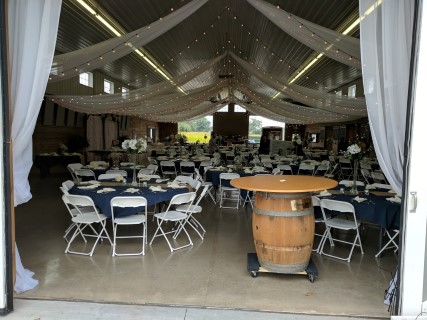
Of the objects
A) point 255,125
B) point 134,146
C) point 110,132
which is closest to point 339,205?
point 134,146

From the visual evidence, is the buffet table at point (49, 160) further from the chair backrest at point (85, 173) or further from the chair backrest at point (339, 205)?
the chair backrest at point (339, 205)

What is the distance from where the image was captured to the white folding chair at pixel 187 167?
8805 millimetres

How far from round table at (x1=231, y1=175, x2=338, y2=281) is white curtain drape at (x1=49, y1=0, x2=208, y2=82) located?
2562 mm

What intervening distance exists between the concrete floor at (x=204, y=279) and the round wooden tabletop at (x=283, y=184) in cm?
94

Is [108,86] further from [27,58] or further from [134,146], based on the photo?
[27,58]

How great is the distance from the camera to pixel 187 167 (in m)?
9.12

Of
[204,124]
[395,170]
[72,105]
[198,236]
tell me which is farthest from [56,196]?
[204,124]

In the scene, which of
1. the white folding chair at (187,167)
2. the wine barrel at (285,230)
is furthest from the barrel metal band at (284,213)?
the white folding chair at (187,167)

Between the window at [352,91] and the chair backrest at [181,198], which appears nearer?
the chair backrest at [181,198]

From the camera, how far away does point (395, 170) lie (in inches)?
106

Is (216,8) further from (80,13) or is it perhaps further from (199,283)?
(199,283)

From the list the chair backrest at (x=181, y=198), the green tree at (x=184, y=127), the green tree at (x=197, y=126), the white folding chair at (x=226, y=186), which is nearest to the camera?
the chair backrest at (x=181, y=198)

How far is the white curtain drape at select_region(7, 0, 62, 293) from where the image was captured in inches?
109

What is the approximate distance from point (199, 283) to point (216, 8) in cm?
652
